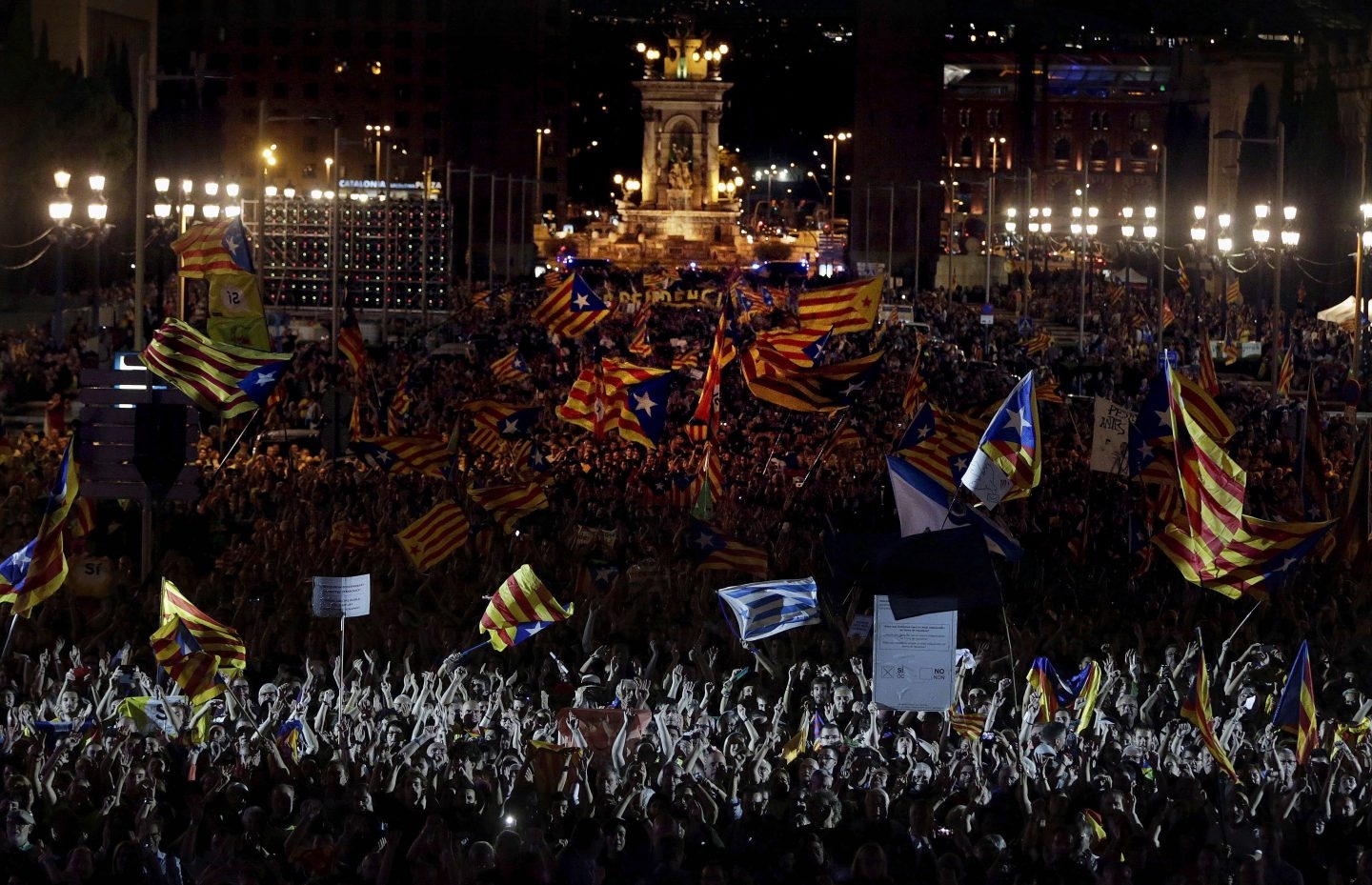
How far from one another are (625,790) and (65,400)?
25.0 m

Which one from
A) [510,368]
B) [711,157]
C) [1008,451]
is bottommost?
[510,368]

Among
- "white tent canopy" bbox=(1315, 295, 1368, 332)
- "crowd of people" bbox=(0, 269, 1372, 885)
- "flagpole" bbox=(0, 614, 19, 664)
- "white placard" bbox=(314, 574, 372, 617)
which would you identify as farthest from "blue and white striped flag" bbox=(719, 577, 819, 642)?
"white tent canopy" bbox=(1315, 295, 1368, 332)

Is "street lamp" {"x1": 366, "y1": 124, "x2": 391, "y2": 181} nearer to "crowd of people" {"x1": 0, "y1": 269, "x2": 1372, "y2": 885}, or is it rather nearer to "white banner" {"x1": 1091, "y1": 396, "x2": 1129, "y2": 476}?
"crowd of people" {"x1": 0, "y1": 269, "x2": 1372, "y2": 885}

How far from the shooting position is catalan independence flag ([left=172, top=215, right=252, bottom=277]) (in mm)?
23203

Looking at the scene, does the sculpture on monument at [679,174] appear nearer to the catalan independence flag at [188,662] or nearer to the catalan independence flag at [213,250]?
the catalan independence flag at [213,250]

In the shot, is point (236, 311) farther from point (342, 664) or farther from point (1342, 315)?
point (1342, 315)

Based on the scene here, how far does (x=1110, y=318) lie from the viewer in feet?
208

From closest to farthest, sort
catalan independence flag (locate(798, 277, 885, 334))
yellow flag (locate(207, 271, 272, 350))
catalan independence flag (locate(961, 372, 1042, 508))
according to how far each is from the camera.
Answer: catalan independence flag (locate(961, 372, 1042, 508))
yellow flag (locate(207, 271, 272, 350))
catalan independence flag (locate(798, 277, 885, 334))

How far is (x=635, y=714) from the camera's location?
13.2 meters

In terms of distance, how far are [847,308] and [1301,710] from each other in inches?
482

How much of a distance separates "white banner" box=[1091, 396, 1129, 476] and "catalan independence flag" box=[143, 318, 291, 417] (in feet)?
25.2

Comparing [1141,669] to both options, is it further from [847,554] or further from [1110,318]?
[1110,318]

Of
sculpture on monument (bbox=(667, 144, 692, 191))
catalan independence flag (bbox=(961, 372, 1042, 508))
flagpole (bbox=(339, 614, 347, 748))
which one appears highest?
sculpture on monument (bbox=(667, 144, 692, 191))

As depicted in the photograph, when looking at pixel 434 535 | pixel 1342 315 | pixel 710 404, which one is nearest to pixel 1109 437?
pixel 710 404
